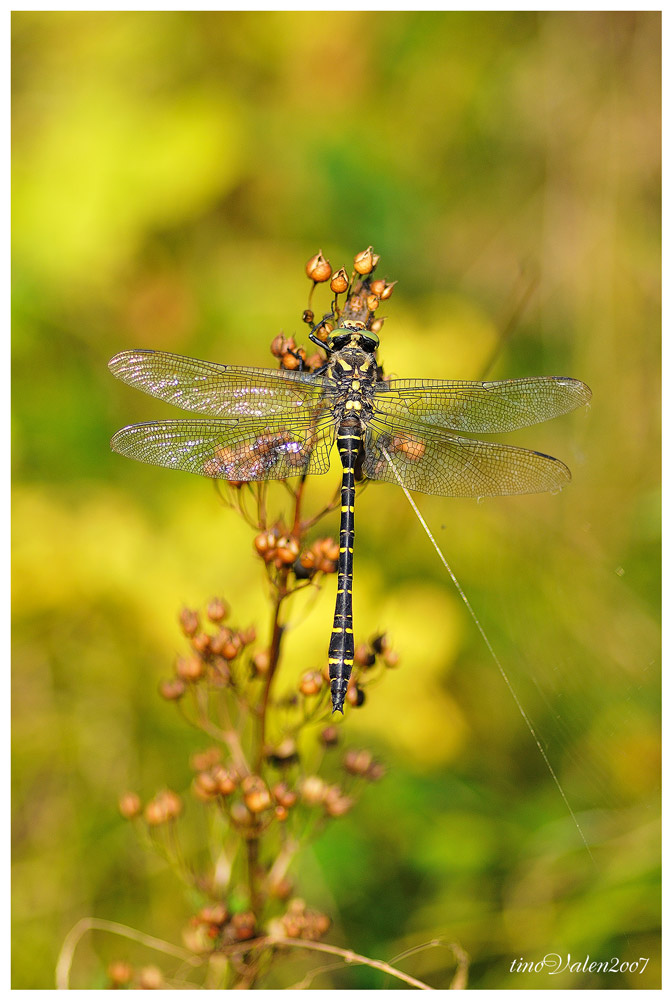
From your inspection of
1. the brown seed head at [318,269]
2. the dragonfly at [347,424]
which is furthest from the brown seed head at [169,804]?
the brown seed head at [318,269]

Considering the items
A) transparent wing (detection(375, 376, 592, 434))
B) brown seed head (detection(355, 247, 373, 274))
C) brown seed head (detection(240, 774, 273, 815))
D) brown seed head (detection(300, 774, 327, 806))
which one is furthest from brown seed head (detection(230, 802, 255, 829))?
brown seed head (detection(355, 247, 373, 274))

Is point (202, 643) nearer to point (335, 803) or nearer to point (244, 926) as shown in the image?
point (335, 803)

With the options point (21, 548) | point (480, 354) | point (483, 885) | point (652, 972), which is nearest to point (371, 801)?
point (483, 885)

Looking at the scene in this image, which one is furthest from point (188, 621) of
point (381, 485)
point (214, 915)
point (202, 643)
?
point (381, 485)

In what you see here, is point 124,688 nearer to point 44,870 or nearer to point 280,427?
point 44,870

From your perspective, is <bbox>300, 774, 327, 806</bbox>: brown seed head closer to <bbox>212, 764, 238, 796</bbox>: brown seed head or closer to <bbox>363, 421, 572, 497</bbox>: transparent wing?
<bbox>212, 764, 238, 796</bbox>: brown seed head

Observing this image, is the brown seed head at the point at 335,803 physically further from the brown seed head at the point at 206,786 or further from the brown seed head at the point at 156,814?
the brown seed head at the point at 156,814
